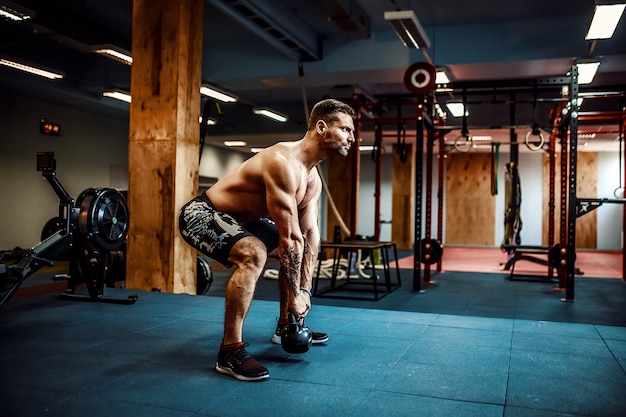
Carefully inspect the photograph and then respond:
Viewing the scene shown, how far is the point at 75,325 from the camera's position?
9.77ft

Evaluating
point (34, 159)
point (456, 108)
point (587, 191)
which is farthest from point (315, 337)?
point (587, 191)

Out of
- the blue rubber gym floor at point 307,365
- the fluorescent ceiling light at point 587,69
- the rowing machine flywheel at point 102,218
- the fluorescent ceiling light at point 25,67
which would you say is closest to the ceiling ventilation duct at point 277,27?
the rowing machine flywheel at point 102,218

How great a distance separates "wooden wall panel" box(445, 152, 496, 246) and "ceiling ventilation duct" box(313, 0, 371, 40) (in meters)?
Result: 8.87

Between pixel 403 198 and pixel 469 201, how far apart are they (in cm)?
240

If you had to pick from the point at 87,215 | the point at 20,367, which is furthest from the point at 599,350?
the point at 87,215

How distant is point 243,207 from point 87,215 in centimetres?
163

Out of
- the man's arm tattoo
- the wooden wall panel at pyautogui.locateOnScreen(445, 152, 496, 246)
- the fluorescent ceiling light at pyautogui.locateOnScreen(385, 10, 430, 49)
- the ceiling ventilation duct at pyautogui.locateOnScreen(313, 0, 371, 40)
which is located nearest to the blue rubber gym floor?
the man's arm tattoo

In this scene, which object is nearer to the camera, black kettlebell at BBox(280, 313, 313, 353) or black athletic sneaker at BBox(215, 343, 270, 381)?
black athletic sneaker at BBox(215, 343, 270, 381)

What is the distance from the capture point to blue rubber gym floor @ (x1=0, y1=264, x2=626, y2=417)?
70.6 inches

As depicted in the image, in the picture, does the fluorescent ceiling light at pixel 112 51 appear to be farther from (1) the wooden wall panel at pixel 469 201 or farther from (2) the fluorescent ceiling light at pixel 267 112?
(1) the wooden wall panel at pixel 469 201

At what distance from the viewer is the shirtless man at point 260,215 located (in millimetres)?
2186

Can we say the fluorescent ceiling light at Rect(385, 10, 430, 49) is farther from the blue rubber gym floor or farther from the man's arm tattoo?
the man's arm tattoo

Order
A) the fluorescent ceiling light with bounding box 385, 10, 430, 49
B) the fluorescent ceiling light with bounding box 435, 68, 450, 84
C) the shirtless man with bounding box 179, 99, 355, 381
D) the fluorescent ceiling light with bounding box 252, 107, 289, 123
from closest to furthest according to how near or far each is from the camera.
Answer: the shirtless man with bounding box 179, 99, 355, 381
the fluorescent ceiling light with bounding box 385, 10, 430, 49
the fluorescent ceiling light with bounding box 435, 68, 450, 84
the fluorescent ceiling light with bounding box 252, 107, 289, 123

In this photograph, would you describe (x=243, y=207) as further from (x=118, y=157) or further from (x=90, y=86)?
(x=118, y=157)
